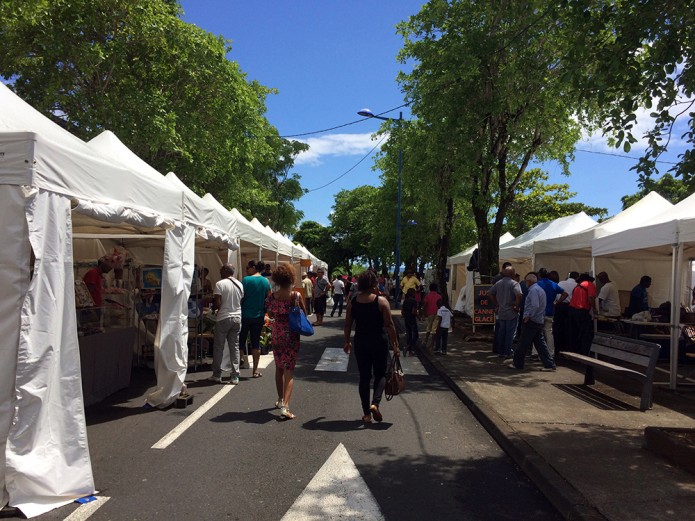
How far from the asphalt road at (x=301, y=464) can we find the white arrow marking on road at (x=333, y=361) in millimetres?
2537

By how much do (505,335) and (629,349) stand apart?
371cm

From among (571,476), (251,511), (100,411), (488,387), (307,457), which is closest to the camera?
→ (251,511)

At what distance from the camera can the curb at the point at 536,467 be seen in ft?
12.3

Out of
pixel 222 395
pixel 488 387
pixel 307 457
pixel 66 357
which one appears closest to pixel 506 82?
pixel 488 387

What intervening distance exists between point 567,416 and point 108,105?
1351cm

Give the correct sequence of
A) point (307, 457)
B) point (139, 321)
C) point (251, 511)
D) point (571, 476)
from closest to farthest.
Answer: point (251, 511) < point (571, 476) < point (307, 457) < point (139, 321)

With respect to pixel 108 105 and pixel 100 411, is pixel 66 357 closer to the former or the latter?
pixel 100 411

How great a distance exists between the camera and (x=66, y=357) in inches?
166

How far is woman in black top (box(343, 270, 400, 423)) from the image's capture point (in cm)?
595

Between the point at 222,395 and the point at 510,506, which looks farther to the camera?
the point at 222,395

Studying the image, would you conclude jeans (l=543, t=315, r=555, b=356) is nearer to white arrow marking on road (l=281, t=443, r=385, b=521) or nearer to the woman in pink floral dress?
the woman in pink floral dress

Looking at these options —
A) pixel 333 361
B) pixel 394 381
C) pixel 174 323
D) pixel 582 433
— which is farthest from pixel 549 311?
pixel 174 323

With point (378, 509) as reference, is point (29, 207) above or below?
above

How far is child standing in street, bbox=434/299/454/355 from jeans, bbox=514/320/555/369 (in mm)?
1894
